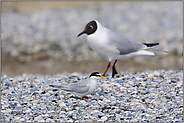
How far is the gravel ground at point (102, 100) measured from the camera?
15.4ft

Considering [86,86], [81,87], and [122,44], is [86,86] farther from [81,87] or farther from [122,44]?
[122,44]

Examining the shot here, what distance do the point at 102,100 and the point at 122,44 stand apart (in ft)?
4.38

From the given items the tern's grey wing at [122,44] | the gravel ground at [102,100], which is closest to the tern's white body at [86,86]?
the gravel ground at [102,100]

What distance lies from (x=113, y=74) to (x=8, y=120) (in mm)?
2517

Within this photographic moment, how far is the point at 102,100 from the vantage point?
17.0ft

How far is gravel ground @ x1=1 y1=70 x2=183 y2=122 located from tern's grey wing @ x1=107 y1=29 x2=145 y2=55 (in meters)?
0.64

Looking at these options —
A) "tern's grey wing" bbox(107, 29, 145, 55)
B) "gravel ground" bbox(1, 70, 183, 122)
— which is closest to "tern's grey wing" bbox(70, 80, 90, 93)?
"gravel ground" bbox(1, 70, 183, 122)

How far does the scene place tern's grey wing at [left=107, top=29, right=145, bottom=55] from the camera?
5748 mm

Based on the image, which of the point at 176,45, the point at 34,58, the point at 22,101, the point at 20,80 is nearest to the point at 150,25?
the point at 176,45

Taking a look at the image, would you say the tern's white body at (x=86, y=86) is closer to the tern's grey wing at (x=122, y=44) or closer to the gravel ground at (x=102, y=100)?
the gravel ground at (x=102, y=100)

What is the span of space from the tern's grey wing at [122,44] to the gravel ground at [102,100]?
64 cm

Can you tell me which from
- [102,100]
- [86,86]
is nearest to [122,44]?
[102,100]

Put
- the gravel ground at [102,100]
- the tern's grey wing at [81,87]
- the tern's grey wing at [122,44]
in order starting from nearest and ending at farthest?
the gravel ground at [102,100], the tern's grey wing at [81,87], the tern's grey wing at [122,44]

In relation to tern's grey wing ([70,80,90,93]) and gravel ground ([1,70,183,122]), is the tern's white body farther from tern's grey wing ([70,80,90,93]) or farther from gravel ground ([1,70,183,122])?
gravel ground ([1,70,183,122])
